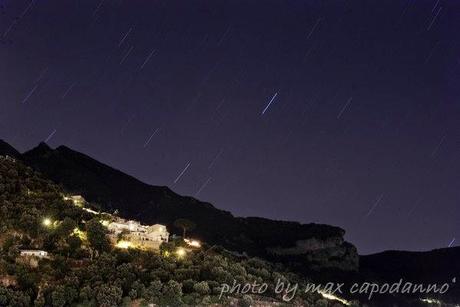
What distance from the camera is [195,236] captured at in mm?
151000

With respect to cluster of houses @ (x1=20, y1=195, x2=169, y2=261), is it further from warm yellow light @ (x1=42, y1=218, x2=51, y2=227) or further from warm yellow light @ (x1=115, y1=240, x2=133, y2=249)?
warm yellow light @ (x1=42, y1=218, x2=51, y2=227)

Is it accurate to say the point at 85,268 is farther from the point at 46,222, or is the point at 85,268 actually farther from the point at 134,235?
the point at 134,235

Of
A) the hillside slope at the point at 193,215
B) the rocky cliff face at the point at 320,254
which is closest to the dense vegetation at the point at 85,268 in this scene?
the hillside slope at the point at 193,215

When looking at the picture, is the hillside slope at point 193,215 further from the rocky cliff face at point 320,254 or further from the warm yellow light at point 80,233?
the warm yellow light at point 80,233

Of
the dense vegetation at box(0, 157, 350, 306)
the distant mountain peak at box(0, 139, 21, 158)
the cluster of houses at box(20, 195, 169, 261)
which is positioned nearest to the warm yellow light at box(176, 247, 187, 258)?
the dense vegetation at box(0, 157, 350, 306)

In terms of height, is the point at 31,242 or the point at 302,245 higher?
the point at 302,245

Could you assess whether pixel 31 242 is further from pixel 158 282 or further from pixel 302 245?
pixel 302 245

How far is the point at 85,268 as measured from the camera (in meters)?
54.9

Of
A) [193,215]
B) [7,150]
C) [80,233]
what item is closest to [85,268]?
[80,233]

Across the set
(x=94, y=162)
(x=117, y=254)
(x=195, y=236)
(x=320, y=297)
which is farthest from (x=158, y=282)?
(x=94, y=162)

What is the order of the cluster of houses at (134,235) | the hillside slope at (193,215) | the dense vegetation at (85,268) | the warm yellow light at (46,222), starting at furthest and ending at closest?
1. the hillside slope at (193,215)
2. the cluster of houses at (134,235)
3. the warm yellow light at (46,222)
4. the dense vegetation at (85,268)

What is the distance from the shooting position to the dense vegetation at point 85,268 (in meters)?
49.9

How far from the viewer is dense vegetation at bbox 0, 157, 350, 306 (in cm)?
4988

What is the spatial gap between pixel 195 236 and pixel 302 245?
41.6 m
